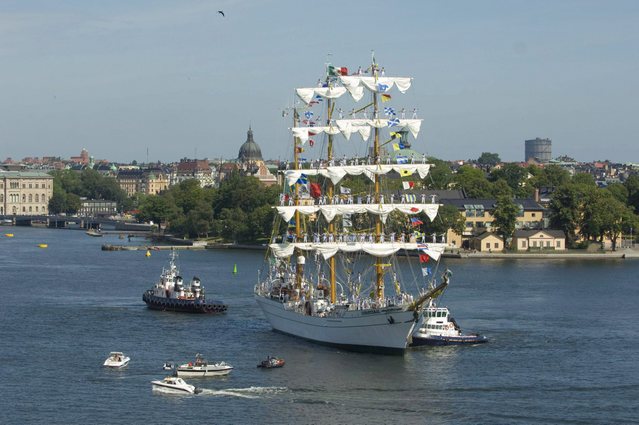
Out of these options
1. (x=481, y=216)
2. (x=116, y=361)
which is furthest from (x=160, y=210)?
(x=116, y=361)

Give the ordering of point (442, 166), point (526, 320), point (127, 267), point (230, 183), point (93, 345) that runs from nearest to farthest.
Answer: point (93, 345) → point (526, 320) → point (127, 267) → point (230, 183) → point (442, 166)

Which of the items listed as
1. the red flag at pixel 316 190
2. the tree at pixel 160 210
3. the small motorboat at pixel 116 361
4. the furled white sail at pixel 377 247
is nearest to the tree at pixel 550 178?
the tree at pixel 160 210

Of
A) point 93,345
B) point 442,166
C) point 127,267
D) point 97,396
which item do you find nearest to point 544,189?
point 442,166

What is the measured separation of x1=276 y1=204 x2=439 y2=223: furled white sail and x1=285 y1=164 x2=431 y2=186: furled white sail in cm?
148

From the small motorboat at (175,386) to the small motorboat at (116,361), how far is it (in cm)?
493

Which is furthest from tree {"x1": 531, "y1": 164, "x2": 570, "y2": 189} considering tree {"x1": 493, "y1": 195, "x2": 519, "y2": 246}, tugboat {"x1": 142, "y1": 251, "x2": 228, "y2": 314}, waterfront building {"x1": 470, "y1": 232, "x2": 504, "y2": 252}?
tugboat {"x1": 142, "y1": 251, "x2": 228, "y2": 314}

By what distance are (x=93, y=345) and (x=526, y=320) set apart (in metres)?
25.2

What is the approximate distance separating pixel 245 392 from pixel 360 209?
59.3ft

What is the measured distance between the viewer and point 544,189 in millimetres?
186000

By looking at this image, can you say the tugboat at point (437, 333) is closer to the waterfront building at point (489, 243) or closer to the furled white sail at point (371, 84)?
the furled white sail at point (371, 84)

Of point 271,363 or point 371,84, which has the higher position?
point 371,84

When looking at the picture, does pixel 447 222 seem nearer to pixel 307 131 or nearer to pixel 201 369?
pixel 307 131

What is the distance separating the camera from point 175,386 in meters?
53.4

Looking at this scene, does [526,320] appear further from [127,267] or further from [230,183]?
[230,183]
